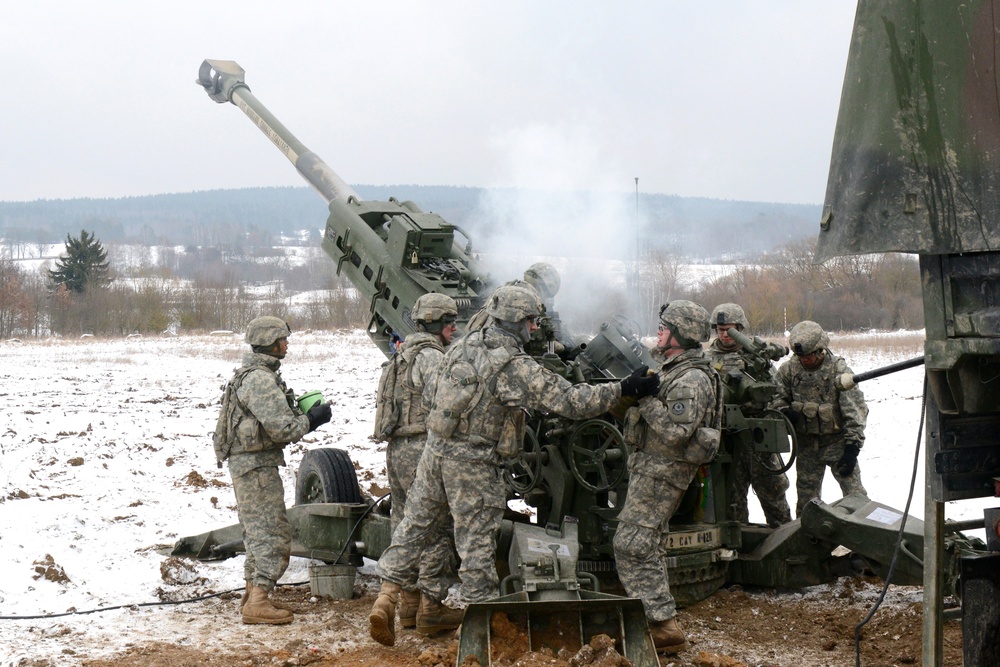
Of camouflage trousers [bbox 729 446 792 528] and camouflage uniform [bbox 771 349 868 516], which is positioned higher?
camouflage uniform [bbox 771 349 868 516]

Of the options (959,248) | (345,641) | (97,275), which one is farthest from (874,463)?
(97,275)

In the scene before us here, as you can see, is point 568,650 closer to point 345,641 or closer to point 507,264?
point 345,641

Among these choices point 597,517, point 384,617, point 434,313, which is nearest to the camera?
point 384,617

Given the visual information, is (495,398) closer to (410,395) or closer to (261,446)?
(410,395)

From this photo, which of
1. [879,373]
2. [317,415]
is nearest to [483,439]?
[317,415]

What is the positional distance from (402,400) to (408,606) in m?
1.23

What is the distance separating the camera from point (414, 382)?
647 cm

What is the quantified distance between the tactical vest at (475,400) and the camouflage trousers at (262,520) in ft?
4.45

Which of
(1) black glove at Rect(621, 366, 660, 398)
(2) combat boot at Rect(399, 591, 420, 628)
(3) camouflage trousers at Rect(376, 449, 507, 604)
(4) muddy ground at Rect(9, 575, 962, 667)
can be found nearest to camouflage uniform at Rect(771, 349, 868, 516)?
(4) muddy ground at Rect(9, 575, 962, 667)

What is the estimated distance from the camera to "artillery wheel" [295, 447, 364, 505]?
7.40 m

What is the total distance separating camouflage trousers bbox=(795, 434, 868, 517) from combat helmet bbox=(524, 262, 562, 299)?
207 centimetres

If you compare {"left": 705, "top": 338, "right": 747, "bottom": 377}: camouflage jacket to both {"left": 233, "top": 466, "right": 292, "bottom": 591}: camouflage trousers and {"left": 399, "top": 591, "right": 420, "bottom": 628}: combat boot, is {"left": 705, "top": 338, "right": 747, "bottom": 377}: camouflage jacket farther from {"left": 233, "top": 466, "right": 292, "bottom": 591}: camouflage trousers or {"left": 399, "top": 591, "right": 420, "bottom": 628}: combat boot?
{"left": 233, "top": 466, "right": 292, "bottom": 591}: camouflage trousers

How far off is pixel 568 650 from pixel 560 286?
3.31 metres

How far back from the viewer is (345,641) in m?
5.93
